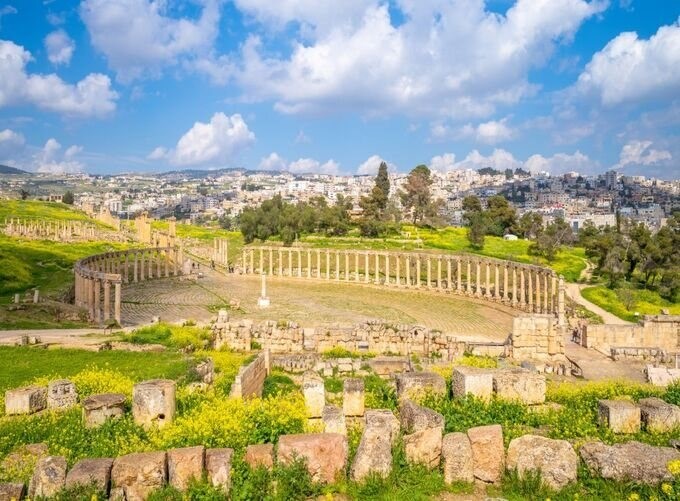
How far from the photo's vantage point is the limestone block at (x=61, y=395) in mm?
14281

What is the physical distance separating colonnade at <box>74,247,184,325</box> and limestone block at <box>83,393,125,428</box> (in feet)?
89.9

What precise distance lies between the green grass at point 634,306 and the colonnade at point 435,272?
4114 millimetres

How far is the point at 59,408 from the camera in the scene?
46.5 ft

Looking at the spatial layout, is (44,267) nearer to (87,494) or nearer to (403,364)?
(403,364)

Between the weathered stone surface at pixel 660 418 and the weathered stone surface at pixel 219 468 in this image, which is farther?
the weathered stone surface at pixel 660 418

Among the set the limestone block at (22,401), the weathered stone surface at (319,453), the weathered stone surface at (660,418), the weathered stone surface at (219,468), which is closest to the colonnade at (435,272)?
the weathered stone surface at (660,418)

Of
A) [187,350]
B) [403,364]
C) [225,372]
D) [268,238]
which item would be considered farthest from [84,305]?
[268,238]

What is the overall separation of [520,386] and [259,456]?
6.80 metres

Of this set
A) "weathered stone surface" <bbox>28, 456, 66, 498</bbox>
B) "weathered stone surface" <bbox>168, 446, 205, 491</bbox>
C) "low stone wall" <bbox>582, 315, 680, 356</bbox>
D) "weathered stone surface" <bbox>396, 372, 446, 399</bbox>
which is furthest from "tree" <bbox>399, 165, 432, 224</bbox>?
"weathered stone surface" <bbox>28, 456, 66, 498</bbox>

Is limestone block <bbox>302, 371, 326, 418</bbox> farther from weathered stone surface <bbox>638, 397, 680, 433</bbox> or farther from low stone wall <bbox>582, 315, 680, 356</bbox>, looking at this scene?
low stone wall <bbox>582, 315, 680, 356</bbox>

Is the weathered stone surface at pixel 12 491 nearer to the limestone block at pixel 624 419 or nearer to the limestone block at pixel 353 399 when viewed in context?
the limestone block at pixel 353 399

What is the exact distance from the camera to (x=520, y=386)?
13711 millimetres

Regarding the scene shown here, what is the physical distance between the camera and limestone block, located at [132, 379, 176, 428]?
12.3 metres

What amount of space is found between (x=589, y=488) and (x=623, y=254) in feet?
187
